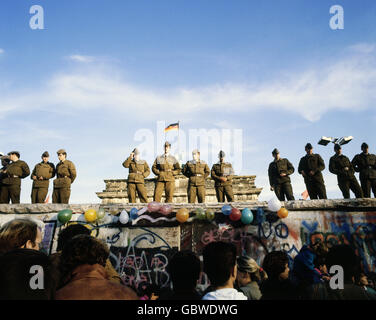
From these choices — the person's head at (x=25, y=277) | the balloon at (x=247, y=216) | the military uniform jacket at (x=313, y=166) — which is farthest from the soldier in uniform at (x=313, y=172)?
the person's head at (x=25, y=277)

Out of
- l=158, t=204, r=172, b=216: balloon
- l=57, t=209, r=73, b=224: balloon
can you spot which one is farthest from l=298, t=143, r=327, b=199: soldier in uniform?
l=57, t=209, r=73, b=224: balloon

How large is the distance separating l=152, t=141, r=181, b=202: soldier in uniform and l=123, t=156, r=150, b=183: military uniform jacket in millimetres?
302

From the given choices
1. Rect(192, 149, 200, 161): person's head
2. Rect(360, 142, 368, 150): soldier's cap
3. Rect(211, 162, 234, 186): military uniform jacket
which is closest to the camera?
Rect(360, 142, 368, 150): soldier's cap

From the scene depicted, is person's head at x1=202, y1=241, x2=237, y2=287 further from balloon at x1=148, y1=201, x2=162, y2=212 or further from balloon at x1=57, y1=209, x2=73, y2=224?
balloon at x1=57, y1=209, x2=73, y2=224

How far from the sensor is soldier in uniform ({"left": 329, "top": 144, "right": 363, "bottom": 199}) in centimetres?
781

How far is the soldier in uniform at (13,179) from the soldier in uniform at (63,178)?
0.99 metres

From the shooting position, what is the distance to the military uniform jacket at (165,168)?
28.3 ft

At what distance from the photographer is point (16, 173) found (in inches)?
319

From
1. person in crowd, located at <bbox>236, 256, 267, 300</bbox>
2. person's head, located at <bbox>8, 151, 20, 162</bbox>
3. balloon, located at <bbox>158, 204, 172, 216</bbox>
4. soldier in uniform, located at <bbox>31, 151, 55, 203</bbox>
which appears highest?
person's head, located at <bbox>8, 151, 20, 162</bbox>

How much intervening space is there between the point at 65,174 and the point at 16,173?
1.41 metres

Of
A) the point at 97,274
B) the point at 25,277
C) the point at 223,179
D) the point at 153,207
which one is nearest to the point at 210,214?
the point at 153,207

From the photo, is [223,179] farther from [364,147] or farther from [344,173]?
[364,147]

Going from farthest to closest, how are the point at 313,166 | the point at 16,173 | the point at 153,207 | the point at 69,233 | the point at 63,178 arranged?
the point at 63,178 → the point at 16,173 → the point at 313,166 → the point at 153,207 → the point at 69,233
